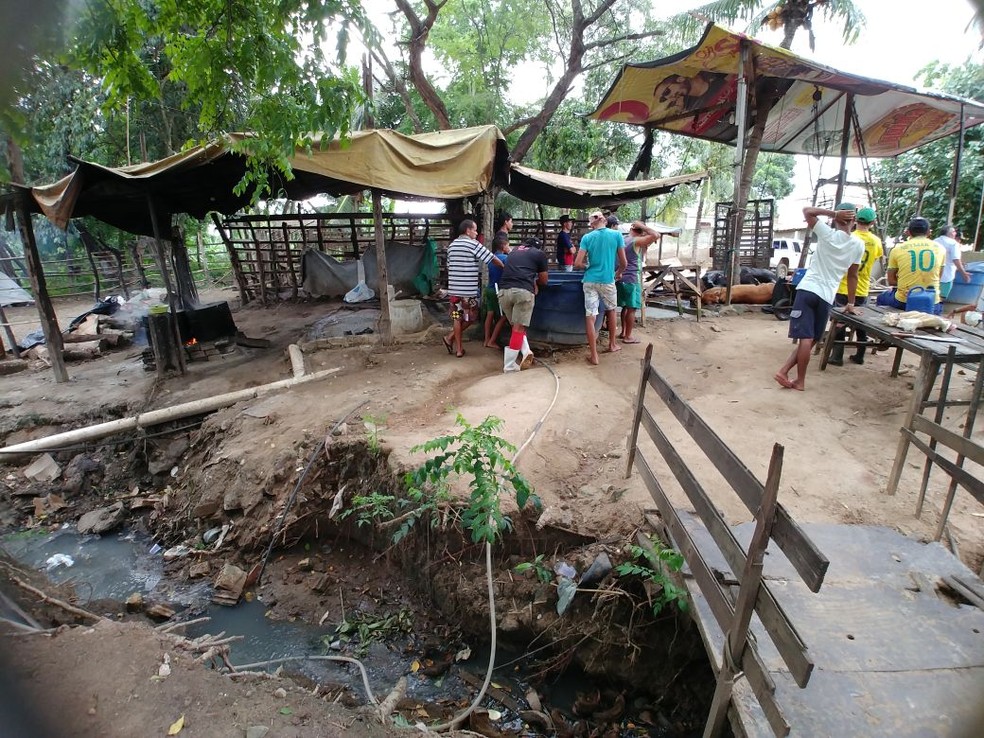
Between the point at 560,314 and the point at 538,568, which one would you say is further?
the point at 560,314

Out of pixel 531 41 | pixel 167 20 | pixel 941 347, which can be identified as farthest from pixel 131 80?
pixel 531 41

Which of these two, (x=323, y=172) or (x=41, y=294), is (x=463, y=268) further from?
(x=41, y=294)

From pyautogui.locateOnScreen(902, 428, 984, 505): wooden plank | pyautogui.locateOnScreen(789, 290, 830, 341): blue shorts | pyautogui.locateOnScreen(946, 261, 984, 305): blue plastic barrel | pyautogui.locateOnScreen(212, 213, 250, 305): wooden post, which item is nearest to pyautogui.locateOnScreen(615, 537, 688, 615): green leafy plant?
pyautogui.locateOnScreen(902, 428, 984, 505): wooden plank

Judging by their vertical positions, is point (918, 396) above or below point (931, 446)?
above

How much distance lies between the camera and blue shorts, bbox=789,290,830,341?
15.7ft

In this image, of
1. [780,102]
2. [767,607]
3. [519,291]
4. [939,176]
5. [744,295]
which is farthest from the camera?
[939,176]

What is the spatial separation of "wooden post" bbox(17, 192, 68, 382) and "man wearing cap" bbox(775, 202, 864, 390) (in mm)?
9444

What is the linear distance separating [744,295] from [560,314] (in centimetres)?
459

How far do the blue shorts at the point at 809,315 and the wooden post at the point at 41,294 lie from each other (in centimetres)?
945

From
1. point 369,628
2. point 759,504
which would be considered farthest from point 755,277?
point 759,504

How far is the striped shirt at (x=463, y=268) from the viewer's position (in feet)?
20.7

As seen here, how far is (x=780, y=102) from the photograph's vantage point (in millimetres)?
10000

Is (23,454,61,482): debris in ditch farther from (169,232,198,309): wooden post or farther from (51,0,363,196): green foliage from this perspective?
(51,0,363,196): green foliage

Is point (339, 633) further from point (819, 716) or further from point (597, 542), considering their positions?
point (819, 716)
